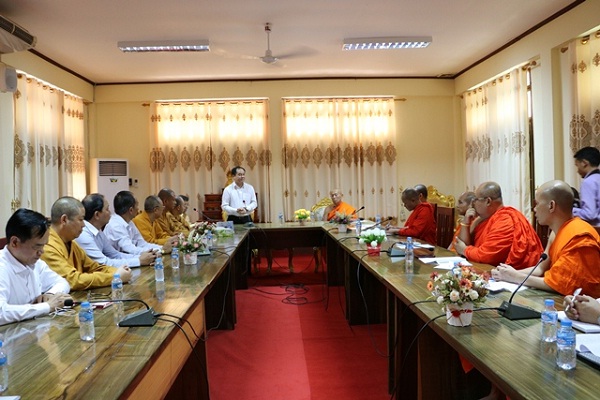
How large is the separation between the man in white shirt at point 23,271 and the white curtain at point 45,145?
3.31m

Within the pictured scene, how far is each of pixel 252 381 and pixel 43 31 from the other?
3936mm

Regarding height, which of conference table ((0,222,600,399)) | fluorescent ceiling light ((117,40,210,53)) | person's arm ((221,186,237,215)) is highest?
fluorescent ceiling light ((117,40,210,53))

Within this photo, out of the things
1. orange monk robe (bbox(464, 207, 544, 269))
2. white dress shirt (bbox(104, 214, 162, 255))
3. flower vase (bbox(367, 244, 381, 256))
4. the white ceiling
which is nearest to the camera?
orange monk robe (bbox(464, 207, 544, 269))

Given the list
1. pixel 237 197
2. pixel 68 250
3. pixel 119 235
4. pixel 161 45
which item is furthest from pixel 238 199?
pixel 68 250

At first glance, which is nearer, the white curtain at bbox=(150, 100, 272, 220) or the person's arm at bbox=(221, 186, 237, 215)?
the person's arm at bbox=(221, 186, 237, 215)

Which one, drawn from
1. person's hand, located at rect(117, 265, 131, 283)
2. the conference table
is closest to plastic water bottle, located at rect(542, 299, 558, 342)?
the conference table

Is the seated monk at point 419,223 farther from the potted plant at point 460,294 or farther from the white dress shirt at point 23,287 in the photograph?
the white dress shirt at point 23,287

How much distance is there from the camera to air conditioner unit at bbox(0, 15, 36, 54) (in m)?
3.63

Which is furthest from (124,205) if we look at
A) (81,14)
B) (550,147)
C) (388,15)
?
(550,147)

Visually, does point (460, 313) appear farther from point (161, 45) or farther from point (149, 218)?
point (161, 45)

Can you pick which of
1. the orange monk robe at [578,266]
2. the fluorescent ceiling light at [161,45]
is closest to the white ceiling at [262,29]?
the fluorescent ceiling light at [161,45]

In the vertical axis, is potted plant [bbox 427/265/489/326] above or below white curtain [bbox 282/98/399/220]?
below

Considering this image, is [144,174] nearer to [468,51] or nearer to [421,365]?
[468,51]

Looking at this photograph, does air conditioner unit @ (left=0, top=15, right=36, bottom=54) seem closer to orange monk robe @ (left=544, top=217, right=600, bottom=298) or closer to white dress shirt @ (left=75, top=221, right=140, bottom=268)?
white dress shirt @ (left=75, top=221, right=140, bottom=268)
